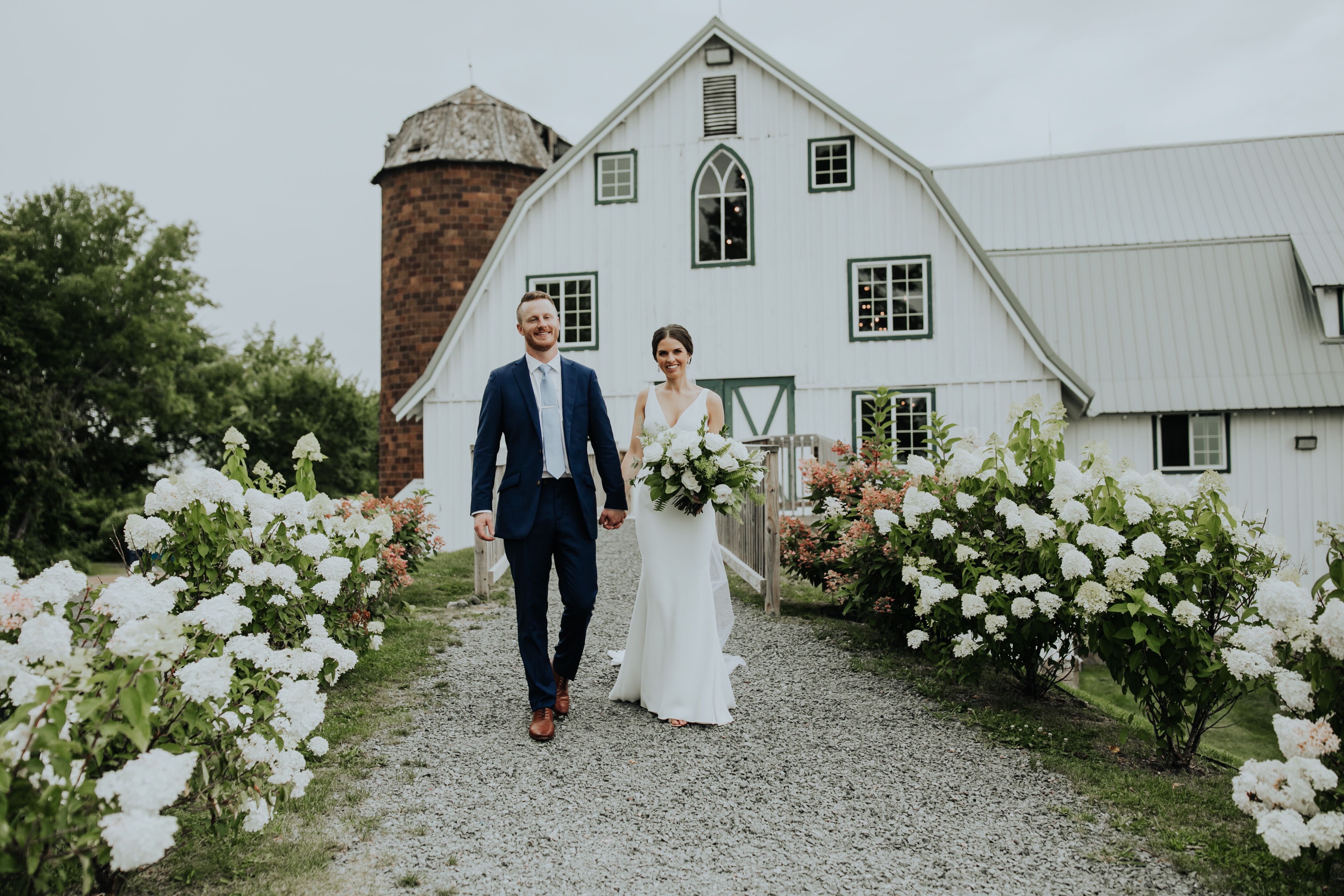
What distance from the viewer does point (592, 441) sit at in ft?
16.1

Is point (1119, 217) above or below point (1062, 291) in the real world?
above

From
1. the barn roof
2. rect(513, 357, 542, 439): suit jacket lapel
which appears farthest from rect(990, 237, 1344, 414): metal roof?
rect(513, 357, 542, 439): suit jacket lapel

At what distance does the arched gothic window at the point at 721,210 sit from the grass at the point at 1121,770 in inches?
390

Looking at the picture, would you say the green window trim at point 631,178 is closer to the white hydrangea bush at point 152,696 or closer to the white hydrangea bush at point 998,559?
the white hydrangea bush at point 998,559

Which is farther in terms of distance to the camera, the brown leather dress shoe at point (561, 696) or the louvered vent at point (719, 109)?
the louvered vent at point (719, 109)

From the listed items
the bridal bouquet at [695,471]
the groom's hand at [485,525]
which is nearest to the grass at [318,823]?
the groom's hand at [485,525]

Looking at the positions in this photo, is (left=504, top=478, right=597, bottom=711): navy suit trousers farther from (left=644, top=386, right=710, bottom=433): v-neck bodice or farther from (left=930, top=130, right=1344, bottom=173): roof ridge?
(left=930, top=130, right=1344, bottom=173): roof ridge

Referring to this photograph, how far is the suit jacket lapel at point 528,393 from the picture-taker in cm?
468

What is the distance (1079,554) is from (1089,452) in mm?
782

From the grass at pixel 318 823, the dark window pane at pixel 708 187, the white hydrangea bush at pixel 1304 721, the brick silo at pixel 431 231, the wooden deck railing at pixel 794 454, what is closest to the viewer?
the white hydrangea bush at pixel 1304 721

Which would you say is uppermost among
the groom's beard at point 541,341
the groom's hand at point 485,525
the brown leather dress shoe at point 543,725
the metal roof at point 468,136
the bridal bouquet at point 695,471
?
the metal roof at point 468,136

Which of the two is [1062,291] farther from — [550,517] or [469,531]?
[550,517]

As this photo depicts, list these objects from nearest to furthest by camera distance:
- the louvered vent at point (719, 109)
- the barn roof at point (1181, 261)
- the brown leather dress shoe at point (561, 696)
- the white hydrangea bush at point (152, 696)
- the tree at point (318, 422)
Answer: the white hydrangea bush at point (152, 696)
the brown leather dress shoe at point (561, 696)
the louvered vent at point (719, 109)
the barn roof at point (1181, 261)
the tree at point (318, 422)

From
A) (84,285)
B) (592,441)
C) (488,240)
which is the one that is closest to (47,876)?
(592,441)
